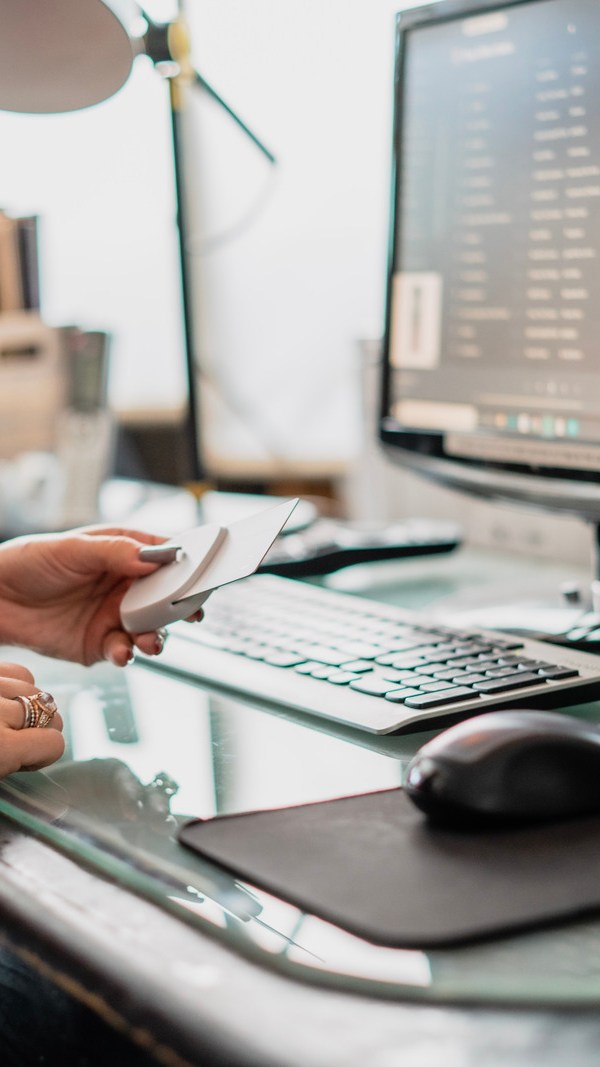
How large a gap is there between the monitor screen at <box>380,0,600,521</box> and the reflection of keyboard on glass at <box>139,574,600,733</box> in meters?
0.19

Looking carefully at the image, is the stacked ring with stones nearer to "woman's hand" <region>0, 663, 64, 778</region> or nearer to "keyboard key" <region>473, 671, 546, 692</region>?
"woman's hand" <region>0, 663, 64, 778</region>

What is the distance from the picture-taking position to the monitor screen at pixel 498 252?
0.85m

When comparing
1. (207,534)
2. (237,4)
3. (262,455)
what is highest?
(237,4)

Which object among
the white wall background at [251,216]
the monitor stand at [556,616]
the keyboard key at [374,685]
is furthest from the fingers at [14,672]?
the white wall background at [251,216]

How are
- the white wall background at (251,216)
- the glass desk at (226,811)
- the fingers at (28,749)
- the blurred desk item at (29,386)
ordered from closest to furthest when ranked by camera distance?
the glass desk at (226,811)
the fingers at (28,749)
the blurred desk item at (29,386)
the white wall background at (251,216)

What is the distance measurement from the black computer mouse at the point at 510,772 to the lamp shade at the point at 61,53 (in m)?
0.55

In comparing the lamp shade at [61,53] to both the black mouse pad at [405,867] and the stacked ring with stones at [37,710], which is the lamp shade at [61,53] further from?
the black mouse pad at [405,867]

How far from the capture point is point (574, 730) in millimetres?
473

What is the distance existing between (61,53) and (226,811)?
1.80 feet

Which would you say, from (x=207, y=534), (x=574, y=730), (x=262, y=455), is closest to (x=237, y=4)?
(x=262, y=455)

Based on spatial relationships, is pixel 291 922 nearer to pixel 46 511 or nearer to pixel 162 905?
pixel 162 905

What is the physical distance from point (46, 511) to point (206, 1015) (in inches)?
43.1

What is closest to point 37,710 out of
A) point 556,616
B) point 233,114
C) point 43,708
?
point 43,708

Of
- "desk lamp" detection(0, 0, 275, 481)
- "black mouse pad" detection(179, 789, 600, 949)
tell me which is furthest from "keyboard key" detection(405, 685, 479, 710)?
"desk lamp" detection(0, 0, 275, 481)
